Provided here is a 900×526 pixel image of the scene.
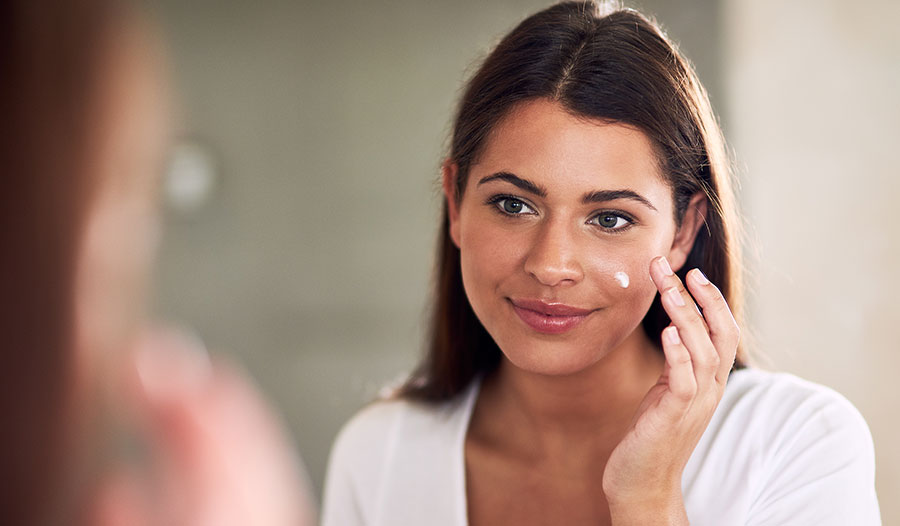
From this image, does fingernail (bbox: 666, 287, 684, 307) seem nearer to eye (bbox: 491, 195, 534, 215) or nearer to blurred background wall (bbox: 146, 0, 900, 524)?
eye (bbox: 491, 195, 534, 215)

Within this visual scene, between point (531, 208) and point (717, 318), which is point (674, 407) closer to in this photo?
point (717, 318)

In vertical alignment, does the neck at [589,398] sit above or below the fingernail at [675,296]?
below

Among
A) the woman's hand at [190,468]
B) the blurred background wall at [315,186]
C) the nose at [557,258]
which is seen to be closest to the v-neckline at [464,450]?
the nose at [557,258]

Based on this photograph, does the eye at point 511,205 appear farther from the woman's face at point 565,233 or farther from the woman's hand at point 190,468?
the woman's hand at point 190,468

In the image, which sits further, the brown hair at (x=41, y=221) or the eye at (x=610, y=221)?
the eye at (x=610, y=221)

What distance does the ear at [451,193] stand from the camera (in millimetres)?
1070

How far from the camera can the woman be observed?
846 millimetres

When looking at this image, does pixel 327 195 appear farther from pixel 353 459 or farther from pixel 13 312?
pixel 13 312

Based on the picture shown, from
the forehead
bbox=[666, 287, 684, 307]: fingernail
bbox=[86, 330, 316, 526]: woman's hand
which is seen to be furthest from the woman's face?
bbox=[86, 330, 316, 526]: woman's hand

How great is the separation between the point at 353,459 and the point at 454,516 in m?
0.20

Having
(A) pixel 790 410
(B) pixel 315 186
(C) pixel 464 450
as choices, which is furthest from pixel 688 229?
(B) pixel 315 186

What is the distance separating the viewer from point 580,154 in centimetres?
89

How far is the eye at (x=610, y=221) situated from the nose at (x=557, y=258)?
0.03 metres

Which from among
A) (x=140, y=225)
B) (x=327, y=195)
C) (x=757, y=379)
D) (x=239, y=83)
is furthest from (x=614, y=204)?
(x=239, y=83)
